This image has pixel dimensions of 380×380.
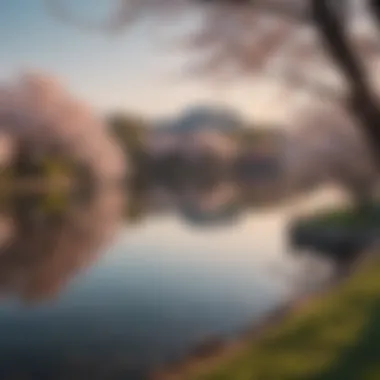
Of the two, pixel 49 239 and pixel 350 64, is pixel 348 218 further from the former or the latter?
pixel 49 239

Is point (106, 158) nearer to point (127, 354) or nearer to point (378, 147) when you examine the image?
point (127, 354)

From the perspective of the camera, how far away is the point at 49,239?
723 mm

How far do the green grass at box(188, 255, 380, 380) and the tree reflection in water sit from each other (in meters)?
0.20

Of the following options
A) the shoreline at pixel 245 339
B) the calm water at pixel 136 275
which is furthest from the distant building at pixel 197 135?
the shoreline at pixel 245 339

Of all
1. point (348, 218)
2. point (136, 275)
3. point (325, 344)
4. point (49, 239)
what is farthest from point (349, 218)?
point (49, 239)

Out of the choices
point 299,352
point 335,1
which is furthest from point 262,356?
point 335,1

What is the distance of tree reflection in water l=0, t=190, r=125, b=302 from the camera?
71 cm

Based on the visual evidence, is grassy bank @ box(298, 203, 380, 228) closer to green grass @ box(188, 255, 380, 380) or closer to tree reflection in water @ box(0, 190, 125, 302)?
green grass @ box(188, 255, 380, 380)

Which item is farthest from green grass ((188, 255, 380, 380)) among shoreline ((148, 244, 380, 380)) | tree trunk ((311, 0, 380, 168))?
tree trunk ((311, 0, 380, 168))

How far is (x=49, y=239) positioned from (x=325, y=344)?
0.37 m

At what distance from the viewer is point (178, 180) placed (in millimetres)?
760

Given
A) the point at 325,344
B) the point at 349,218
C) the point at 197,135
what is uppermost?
the point at 197,135

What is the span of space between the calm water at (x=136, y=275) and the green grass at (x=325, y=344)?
0.03m

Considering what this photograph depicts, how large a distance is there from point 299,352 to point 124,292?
0.23m
